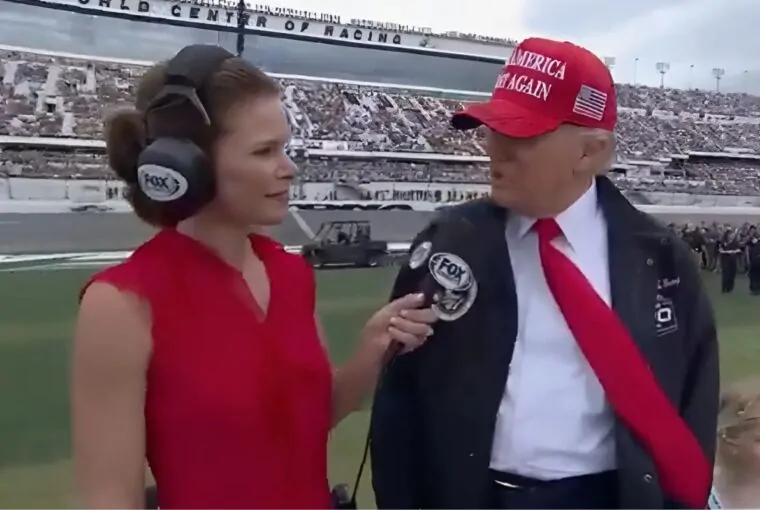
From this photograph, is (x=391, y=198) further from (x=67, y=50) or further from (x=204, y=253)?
(x=204, y=253)

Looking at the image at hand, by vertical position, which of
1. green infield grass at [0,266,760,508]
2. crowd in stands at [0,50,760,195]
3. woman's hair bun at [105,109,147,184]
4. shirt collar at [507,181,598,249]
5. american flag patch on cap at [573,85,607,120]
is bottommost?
green infield grass at [0,266,760,508]

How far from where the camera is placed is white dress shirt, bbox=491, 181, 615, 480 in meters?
1.01

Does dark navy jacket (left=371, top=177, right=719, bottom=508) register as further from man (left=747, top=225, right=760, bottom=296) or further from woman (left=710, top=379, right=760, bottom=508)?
man (left=747, top=225, right=760, bottom=296)

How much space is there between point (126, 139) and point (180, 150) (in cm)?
9

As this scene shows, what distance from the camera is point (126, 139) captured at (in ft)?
2.89

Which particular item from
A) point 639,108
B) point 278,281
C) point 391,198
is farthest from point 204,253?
point 639,108

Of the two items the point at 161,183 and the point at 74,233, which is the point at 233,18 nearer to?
the point at 74,233

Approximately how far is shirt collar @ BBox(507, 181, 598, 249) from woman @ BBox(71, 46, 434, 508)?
0.20 m

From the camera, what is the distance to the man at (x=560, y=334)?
995mm

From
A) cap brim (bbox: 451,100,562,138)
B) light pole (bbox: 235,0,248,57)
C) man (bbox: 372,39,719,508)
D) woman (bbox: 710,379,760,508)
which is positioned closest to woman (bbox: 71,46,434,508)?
man (bbox: 372,39,719,508)

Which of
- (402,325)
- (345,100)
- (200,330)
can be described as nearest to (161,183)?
(200,330)

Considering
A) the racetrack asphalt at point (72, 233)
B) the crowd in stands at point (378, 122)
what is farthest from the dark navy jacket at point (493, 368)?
the crowd in stands at point (378, 122)

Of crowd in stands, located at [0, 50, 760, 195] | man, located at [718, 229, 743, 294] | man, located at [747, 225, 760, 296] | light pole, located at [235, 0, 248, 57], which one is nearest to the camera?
man, located at [747, 225, 760, 296]

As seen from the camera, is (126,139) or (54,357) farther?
(54,357)
